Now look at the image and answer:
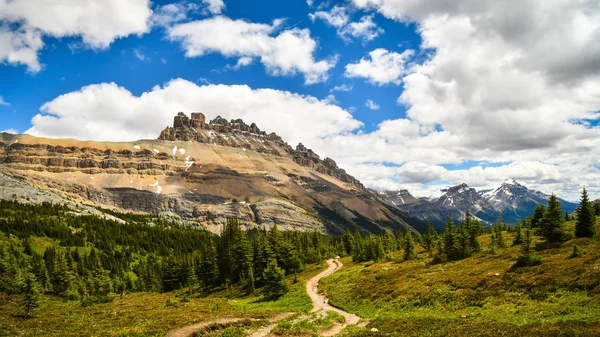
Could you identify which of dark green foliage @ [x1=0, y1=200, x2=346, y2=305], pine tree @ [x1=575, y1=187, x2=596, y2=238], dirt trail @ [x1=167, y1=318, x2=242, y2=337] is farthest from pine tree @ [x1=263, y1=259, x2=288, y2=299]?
pine tree @ [x1=575, y1=187, x2=596, y2=238]

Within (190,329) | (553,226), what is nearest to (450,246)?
(553,226)

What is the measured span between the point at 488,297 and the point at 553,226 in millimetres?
23610

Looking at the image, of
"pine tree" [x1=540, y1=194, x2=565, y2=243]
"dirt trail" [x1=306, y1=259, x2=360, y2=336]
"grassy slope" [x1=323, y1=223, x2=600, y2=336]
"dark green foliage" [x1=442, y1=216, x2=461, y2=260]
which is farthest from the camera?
"dark green foliage" [x1=442, y1=216, x2=461, y2=260]

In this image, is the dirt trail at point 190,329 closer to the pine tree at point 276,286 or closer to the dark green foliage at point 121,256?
the pine tree at point 276,286

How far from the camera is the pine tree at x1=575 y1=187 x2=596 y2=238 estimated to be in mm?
46219

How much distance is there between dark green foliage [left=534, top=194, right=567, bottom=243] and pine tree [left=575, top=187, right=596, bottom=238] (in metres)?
2.52

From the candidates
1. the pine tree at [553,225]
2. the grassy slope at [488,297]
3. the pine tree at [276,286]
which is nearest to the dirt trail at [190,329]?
the grassy slope at [488,297]

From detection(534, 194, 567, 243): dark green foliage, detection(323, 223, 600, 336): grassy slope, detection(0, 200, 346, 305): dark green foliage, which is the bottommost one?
detection(0, 200, 346, 305): dark green foliage

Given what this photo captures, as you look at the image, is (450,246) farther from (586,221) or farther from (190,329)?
(190,329)

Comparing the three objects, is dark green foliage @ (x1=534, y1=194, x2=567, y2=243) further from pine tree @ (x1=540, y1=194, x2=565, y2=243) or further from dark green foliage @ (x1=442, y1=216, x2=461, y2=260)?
dark green foliage @ (x1=442, y1=216, x2=461, y2=260)

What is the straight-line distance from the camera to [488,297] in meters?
33.2

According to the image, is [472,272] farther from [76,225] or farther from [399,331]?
[76,225]

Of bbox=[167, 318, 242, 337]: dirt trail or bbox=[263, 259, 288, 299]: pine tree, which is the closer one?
bbox=[167, 318, 242, 337]: dirt trail

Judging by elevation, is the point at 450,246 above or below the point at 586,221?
below
